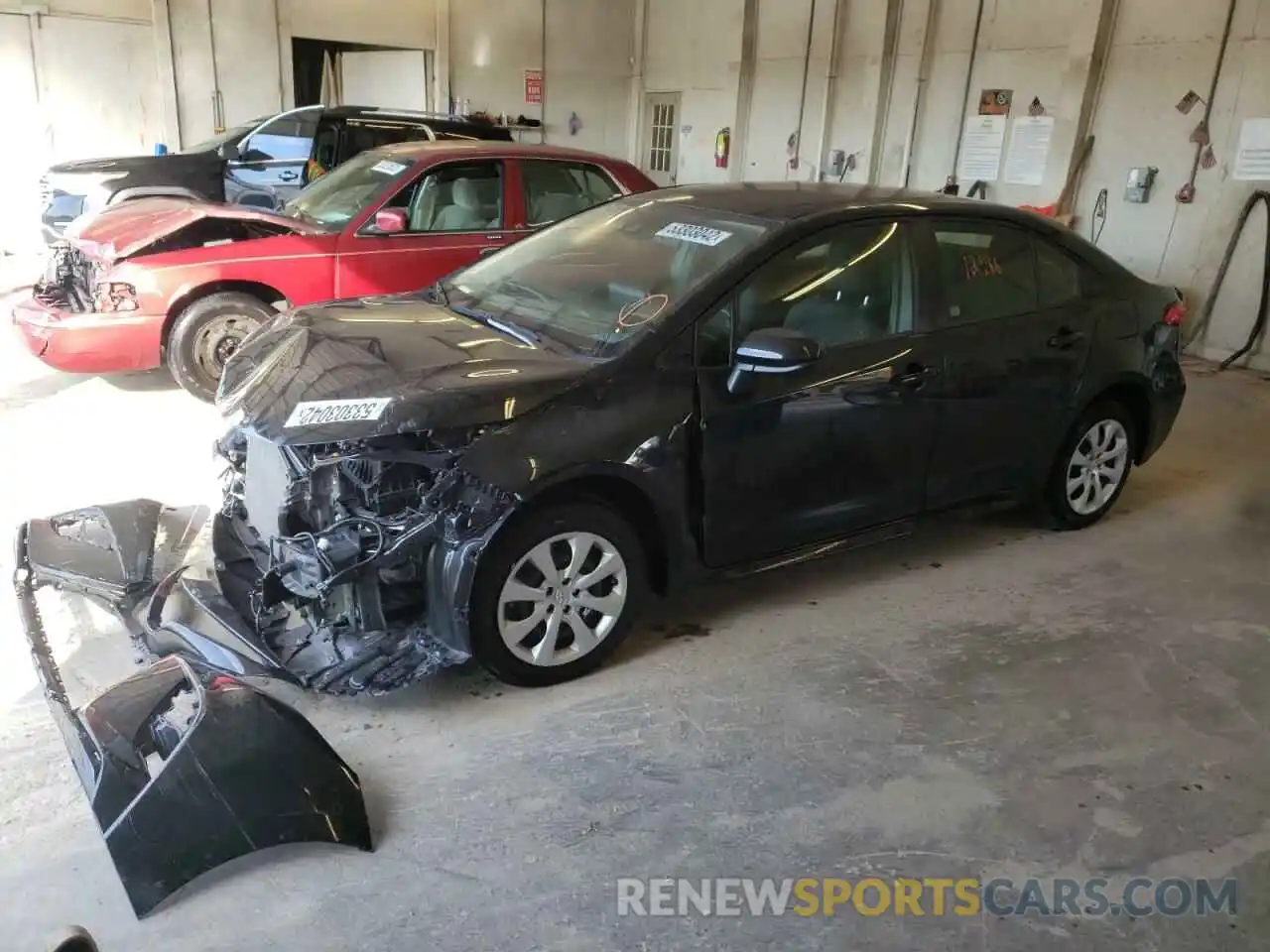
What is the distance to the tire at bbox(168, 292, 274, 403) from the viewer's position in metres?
5.36

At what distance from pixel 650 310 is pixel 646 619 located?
114 centimetres

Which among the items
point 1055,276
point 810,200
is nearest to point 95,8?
point 810,200

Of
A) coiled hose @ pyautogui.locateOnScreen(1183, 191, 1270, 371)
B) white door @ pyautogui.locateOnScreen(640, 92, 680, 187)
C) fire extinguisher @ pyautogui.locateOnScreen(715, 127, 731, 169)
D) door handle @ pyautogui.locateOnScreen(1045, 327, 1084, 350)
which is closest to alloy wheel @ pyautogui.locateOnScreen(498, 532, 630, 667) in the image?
door handle @ pyautogui.locateOnScreen(1045, 327, 1084, 350)

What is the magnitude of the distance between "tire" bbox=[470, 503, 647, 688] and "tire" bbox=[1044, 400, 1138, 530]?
86.2 inches

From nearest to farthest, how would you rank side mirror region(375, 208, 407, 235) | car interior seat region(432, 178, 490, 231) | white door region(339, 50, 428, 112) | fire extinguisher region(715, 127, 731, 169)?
1. side mirror region(375, 208, 407, 235)
2. car interior seat region(432, 178, 490, 231)
3. fire extinguisher region(715, 127, 731, 169)
4. white door region(339, 50, 428, 112)

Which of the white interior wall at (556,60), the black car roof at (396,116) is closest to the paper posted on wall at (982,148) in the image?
the black car roof at (396,116)

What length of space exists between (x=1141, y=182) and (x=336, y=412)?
8.09m

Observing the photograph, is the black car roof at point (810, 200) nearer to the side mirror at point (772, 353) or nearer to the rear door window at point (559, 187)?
the side mirror at point (772, 353)

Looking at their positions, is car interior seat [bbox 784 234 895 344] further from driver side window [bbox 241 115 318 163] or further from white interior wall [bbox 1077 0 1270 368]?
driver side window [bbox 241 115 318 163]

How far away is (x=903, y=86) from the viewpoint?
34.6ft

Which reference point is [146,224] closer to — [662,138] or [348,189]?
[348,189]

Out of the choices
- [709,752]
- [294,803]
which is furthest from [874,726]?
[294,803]

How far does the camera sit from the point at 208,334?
5.43m

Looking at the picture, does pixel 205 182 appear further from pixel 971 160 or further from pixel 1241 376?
pixel 1241 376
